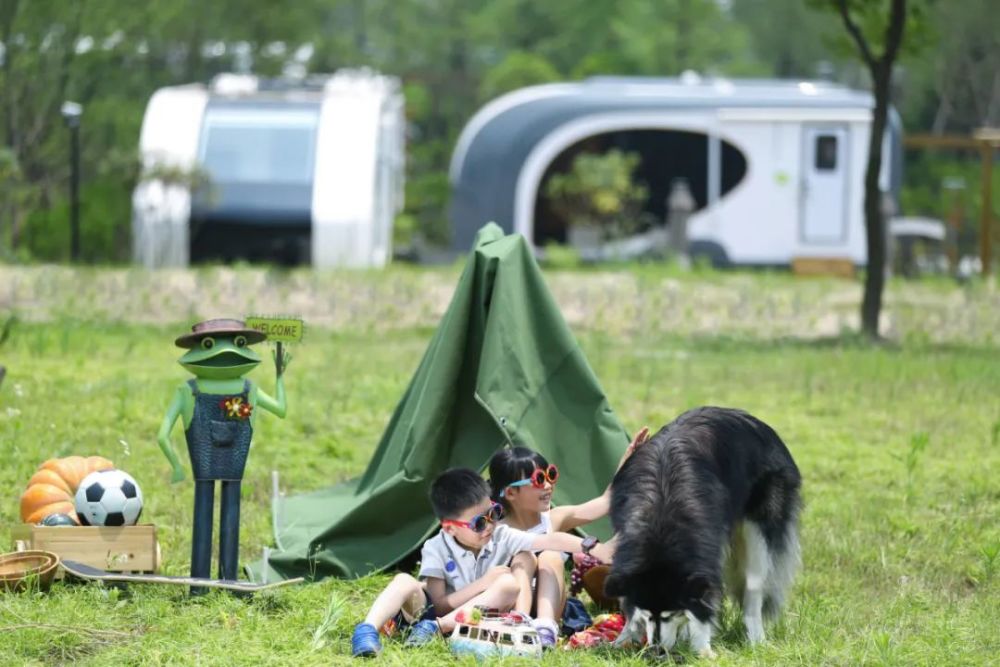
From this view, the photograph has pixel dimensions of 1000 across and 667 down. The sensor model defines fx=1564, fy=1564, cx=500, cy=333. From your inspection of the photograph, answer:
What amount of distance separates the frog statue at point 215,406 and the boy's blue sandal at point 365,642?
95cm

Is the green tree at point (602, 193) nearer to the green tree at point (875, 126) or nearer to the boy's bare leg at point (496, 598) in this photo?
the green tree at point (875, 126)

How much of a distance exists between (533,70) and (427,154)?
3337 mm

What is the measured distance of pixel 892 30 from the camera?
13336mm

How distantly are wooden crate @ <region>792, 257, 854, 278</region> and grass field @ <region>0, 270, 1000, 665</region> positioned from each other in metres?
4.55

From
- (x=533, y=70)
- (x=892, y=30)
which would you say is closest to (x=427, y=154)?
(x=533, y=70)

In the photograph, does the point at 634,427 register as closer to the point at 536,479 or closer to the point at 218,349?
the point at 536,479

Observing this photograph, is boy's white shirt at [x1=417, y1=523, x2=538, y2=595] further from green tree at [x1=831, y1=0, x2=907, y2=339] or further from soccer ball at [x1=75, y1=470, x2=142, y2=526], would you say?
green tree at [x1=831, y1=0, x2=907, y2=339]

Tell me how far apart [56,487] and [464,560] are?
2.04m

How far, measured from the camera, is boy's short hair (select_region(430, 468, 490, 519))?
5441 millimetres

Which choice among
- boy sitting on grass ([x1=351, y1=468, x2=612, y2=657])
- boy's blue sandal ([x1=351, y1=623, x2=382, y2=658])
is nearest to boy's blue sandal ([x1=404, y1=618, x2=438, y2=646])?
boy sitting on grass ([x1=351, y1=468, x2=612, y2=657])

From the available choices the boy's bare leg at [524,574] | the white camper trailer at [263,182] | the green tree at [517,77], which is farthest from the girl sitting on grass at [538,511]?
the green tree at [517,77]

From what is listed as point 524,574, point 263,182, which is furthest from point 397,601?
point 263,182

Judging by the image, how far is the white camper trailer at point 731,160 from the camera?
70.4 feet

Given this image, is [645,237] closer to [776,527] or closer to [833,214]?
[833,214]
